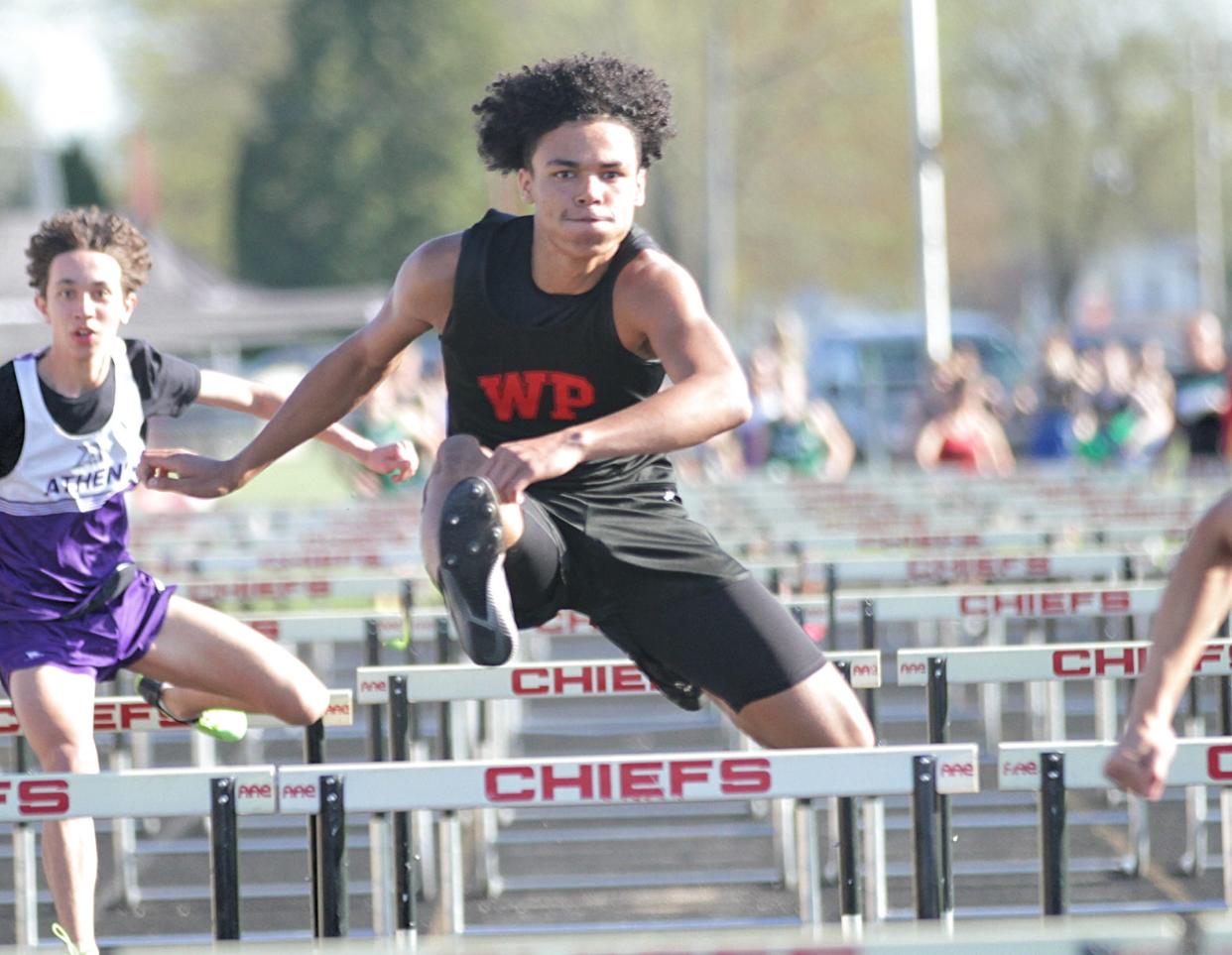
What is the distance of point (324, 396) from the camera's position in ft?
15.5

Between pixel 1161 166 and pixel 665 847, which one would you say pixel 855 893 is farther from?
pixel 1161 166

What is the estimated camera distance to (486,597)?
4.18 m

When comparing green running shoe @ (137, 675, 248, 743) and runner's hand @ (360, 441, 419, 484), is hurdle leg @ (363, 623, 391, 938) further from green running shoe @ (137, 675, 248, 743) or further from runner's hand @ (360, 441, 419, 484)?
runner's hand @ (360, 441, 419, 484)

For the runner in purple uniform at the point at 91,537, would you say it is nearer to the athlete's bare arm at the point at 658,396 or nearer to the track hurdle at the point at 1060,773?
the athlete's bare arm at the point at 658,396

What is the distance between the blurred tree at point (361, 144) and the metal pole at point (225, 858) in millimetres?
50680

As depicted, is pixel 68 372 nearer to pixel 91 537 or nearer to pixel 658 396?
pixel 91 537

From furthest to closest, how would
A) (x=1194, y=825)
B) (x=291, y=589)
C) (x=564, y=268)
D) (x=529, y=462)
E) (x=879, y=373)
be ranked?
(x=879, y=373)
(x=291, y=589)
(x=1194, y=825)
(x=564, y=268)
(x=529, y=462)

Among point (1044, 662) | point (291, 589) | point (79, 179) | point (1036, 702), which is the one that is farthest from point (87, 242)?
point (79, 179)

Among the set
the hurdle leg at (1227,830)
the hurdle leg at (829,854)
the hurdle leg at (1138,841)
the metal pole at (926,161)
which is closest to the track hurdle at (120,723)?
the hurdle leg at (829,854)

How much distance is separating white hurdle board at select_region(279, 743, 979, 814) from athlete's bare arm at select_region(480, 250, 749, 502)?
0.59 meters

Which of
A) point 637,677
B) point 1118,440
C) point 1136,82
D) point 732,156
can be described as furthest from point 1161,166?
point 637,677

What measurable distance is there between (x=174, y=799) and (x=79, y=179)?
168 feet

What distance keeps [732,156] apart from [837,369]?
21859mm

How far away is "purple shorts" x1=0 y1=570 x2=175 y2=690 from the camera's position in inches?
192
